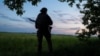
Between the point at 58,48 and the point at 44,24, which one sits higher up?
the point at 44,24

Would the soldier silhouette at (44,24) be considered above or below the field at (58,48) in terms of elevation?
above

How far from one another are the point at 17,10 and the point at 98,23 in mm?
5337

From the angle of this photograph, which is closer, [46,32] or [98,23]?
[46,32]

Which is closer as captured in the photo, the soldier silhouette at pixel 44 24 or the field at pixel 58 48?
the soldier silhouette at pixel 44 24

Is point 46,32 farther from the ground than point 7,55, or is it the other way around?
point 46,32

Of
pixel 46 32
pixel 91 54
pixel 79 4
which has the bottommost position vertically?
pixel 91 54

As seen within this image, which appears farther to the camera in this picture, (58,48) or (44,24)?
(58,48)

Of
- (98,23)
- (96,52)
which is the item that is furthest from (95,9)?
(96,52)

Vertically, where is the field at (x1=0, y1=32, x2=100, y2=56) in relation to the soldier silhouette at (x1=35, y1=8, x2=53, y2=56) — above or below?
below

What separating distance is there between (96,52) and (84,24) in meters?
3.37

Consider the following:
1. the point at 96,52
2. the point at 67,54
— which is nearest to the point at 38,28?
the point at 67,54

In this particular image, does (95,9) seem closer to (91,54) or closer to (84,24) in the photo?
(84,24)

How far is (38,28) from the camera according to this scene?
19312mm

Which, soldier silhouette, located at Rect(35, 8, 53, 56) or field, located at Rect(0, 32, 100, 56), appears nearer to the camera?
soldier silhouette, located at Rect(35, 8, 53, 56)
